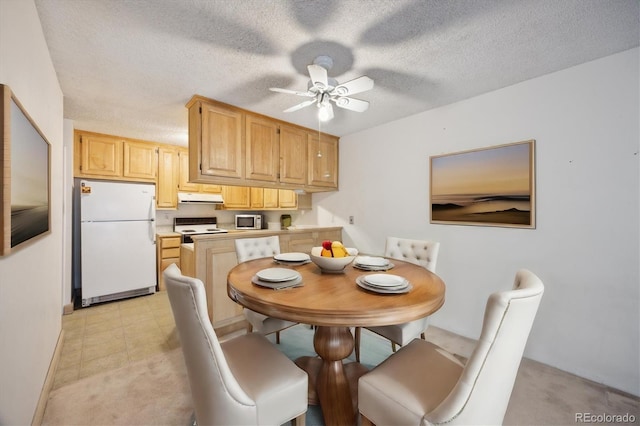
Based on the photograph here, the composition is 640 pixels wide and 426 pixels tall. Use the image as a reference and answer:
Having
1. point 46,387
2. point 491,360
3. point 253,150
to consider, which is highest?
point 253,150

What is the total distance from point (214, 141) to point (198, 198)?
83.2 inches

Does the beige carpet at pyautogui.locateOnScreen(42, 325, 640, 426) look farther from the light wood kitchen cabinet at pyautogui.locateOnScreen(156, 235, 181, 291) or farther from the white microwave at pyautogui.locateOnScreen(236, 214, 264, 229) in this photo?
the white microwave at pyautogui.locateOnScreen(236, 214, 264, 229)

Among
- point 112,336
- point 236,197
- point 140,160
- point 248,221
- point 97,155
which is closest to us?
point 112,336

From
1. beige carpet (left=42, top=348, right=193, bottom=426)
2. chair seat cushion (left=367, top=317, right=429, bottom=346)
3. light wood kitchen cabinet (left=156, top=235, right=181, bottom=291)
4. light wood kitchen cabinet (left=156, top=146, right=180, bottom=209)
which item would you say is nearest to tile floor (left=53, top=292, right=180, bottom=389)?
beige carpet (left=42, top=348, right=193, bottom=426)

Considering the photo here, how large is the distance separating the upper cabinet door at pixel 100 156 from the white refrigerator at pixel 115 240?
26 cm

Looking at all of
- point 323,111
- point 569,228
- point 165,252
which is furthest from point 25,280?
point 569,228

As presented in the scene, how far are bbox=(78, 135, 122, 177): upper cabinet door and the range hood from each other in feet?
2.81

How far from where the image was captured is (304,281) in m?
1.45

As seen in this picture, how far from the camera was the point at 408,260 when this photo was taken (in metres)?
2.30

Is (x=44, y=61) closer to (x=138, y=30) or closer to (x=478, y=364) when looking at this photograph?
(x=138, y=30)

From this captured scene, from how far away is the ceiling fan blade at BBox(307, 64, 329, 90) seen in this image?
158cm

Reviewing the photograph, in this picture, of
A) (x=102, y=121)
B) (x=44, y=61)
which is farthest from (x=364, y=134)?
(x=102, y=121)

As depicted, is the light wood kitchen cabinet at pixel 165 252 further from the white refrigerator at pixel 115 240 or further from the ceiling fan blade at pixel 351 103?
the ceiling fan blade at pixel 351 103

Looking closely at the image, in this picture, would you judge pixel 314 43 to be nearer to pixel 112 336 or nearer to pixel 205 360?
pixel 205 360
